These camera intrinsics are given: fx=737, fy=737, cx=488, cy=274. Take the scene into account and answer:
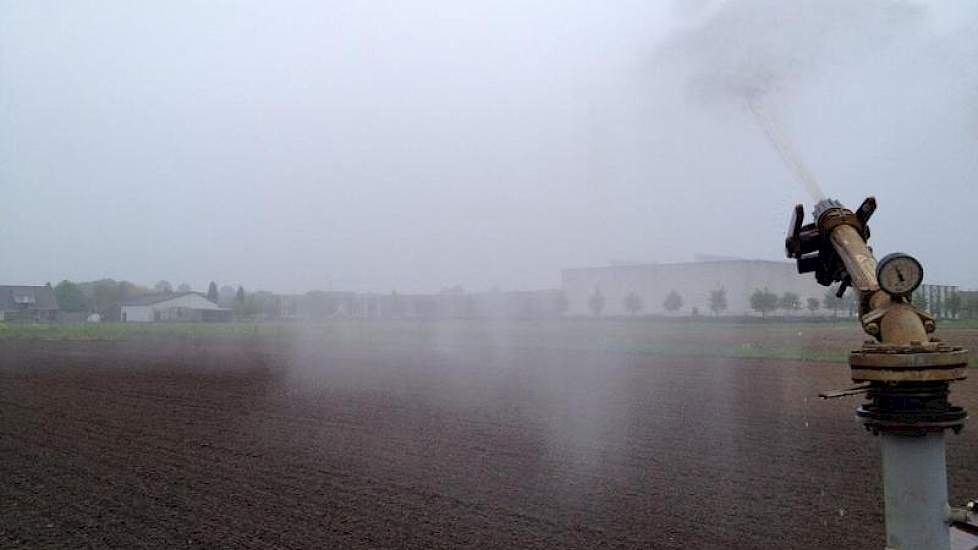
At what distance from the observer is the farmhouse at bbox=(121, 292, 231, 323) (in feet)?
263

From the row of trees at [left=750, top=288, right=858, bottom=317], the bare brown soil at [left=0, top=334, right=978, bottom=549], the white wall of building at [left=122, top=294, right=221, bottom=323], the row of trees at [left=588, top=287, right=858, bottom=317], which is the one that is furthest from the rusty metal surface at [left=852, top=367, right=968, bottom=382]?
the white wall of building at [left=122, top=294, right=221, bottom=323]

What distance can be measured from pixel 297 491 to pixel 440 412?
24.4 ft

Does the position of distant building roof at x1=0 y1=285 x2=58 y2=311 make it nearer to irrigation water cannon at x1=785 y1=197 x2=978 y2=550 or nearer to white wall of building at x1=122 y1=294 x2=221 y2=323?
white wall of building at x1=122 y1=294 x2=221 y2=323

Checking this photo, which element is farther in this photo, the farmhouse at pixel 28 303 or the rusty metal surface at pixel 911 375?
the farmhouse at pixel 28 303

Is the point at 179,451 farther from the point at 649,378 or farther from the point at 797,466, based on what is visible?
the point at 649,378

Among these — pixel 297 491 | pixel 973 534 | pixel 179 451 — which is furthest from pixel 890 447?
pixel 179 451

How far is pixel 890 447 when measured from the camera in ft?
6.95

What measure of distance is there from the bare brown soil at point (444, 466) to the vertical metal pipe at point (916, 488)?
5.33m

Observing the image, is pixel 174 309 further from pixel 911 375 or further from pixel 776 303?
pixel 911 375

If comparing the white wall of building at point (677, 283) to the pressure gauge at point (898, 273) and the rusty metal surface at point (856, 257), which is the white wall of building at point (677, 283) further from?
the pressure gauge at point (898, 273)

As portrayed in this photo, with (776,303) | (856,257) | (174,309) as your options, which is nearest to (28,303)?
(174,309)

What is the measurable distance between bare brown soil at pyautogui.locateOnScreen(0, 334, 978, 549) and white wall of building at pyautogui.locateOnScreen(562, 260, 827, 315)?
102 inches

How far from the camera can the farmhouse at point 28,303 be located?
94.3 metres

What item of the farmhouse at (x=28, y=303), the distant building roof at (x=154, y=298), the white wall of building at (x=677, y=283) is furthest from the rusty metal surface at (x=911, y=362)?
the farmhouse at (x=28, y=303)
